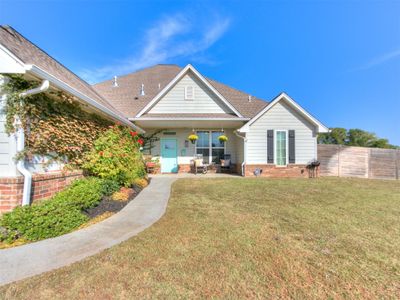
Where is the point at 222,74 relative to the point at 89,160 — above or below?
above

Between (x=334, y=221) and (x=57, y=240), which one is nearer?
(x=57, y=240)

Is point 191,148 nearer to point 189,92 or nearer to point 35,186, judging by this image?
point 189,92

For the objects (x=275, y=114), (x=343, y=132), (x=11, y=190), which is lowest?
A: (x=11, y=190)

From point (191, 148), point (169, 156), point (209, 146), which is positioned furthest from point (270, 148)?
point (169, 156)

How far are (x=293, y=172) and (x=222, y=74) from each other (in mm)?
14401

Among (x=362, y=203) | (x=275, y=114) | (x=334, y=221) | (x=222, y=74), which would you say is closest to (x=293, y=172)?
A: (x=275, y=114)

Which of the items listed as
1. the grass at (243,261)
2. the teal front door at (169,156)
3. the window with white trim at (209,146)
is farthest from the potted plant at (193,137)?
the grass at (243,261)

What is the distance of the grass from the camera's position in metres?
2.10

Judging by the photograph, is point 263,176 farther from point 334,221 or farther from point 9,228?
point 9,228

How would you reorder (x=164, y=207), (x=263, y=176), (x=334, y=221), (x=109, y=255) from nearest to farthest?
1. (x=109, y=255)
2. (x=334, y=221)
3. (x=164, y=207)
4. (x=263, y=176)

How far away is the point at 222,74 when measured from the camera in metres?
21.6

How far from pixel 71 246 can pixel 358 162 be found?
15275 millimetres

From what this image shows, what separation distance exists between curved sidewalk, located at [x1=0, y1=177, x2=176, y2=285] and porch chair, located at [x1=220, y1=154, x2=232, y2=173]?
27.0ft

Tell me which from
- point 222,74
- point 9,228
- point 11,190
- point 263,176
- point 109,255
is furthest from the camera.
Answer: point 222,74
